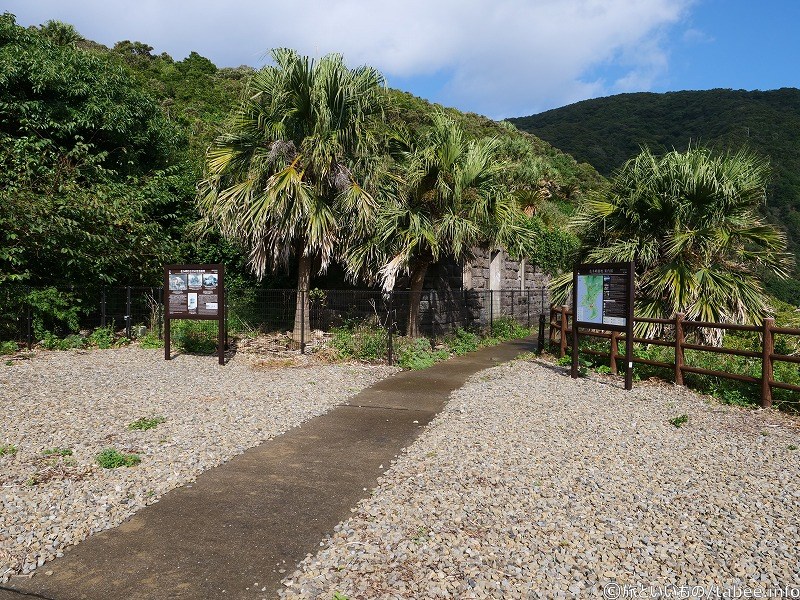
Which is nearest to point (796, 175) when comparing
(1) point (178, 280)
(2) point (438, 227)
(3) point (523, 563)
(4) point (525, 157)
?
(4) point (525, 157)

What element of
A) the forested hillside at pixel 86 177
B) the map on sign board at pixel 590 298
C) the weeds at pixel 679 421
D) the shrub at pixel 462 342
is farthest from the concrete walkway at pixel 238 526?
the forested hillside at pixel 86 177

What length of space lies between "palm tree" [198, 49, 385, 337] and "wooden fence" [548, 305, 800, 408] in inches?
181

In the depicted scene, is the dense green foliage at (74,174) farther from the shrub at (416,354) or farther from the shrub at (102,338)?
the shrub at (416,354)

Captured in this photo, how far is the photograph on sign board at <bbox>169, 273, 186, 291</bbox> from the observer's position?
432 inches

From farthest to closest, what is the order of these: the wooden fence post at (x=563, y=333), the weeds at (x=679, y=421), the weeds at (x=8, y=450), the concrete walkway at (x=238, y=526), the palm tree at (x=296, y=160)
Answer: the palm tree at (x=296, y=160) < the wooden fence post at (x=563, y=333) < the weeds at (x=679, y=421) < the weeds at (x=8, y=450) < the concrete walkway at (x=238, y=526)

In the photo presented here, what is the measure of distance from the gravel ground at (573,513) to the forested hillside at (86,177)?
8.86 m

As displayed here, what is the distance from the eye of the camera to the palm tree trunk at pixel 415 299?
12141mm

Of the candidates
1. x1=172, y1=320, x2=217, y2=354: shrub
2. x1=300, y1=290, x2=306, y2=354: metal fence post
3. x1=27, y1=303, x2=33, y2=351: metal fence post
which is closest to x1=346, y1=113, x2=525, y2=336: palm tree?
x1=300, y1=290, x2=306, y2=354: metal fence post

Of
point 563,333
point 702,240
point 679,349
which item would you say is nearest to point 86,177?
point 563,333

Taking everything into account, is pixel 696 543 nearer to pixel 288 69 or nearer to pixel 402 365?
pixel 402 365

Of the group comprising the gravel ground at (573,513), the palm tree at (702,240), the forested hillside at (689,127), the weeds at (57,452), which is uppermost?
the forested hillside at (689,127)

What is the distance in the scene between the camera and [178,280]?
11.0m

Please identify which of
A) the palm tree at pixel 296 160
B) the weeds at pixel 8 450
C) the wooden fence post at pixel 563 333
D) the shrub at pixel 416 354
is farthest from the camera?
the palm tree at pixel 296 160

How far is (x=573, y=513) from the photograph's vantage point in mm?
4070
